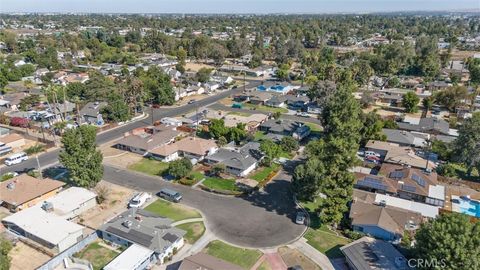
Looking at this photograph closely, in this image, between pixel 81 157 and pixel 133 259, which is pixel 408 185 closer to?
pixel 133 259

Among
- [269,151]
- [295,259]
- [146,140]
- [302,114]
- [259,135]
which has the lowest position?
[295,259]

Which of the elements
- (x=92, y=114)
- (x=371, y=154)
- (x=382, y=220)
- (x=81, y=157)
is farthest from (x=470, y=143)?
(x=92, y=114)

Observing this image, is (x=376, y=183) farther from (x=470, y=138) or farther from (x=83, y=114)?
(x=83, y=114)

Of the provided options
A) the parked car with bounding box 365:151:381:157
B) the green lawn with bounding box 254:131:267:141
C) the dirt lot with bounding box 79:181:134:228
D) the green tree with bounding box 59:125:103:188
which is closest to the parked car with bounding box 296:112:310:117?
the green lawn with bounding box 254:131:267:141

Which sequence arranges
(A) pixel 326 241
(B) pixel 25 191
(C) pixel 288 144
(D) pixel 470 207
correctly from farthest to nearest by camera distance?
(C) pixel 288 144, (B) pixel 25 191, (D) pixel 470 207, (A) pixel 326 241

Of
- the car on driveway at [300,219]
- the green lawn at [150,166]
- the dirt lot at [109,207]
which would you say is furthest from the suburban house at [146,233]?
the green lawn at [150,166]

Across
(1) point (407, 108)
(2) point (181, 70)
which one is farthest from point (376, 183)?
(2) point (181, 70)
